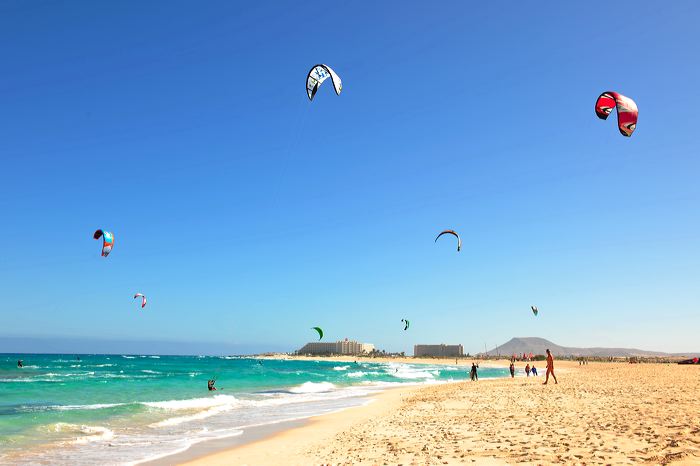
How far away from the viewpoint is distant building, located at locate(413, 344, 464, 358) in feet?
463

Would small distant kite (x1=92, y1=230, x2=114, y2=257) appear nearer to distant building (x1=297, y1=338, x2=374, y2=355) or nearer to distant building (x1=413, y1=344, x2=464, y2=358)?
distant building (x1=413, y1=344, x2=464, y2=358)

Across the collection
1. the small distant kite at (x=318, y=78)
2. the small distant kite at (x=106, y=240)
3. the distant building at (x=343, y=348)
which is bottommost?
the distant building at (x=343, y=348)

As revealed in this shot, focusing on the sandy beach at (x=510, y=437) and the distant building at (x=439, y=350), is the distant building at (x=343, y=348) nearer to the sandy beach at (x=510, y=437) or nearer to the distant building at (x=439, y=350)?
the distant building at (x=439, y=350)

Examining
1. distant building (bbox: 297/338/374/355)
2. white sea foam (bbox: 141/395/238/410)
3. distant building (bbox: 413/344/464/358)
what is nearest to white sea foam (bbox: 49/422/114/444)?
white sea foam (bbox: 141/395/238/410)

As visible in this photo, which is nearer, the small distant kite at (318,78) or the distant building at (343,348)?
the small distant kite at (318,78)

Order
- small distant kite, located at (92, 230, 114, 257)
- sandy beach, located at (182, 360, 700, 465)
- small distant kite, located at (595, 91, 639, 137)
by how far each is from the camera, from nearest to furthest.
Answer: sandy beach, located at (182, 360, 700, 465) < small distant kite, located at (595, 91, 639, 137) < small distant kite, located at (92, 230, 114, 257)

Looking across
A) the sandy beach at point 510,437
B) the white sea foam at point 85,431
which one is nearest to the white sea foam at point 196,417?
the white sea foam at point 85,431

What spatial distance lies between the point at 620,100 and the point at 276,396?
2057 centimetres

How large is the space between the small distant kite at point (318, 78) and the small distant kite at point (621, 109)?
6.72 meters

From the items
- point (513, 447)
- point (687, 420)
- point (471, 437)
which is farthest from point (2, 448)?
point (687, 420)

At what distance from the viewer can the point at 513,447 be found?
294 inches

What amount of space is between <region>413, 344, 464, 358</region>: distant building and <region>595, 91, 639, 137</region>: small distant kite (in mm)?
135697

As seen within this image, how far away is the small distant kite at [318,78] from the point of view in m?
14.1

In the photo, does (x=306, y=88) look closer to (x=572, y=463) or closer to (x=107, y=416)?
(x=572, y=463)
